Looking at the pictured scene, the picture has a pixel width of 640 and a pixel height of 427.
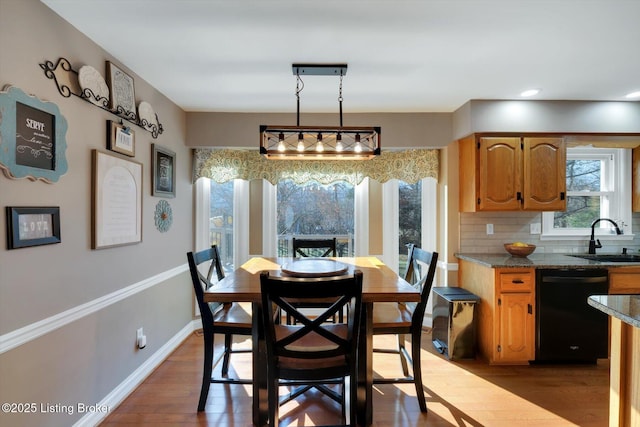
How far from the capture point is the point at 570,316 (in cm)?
265

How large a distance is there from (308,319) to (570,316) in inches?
95.1

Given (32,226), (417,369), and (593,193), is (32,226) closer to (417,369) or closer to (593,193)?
(417,369)

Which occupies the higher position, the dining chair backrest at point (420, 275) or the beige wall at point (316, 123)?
the beige wall at point (316, 123)

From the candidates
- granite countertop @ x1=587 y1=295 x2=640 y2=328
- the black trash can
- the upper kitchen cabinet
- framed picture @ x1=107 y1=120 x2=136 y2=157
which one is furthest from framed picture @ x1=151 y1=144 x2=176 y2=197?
granite countertop @ x1=587 y1=295 x2=640 y2=328

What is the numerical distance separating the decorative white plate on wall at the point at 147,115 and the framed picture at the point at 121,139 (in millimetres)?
188

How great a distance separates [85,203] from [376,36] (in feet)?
6.67

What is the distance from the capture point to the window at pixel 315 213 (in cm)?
379

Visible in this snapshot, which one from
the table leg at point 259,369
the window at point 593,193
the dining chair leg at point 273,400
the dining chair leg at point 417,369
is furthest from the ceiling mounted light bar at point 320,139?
the window at point 593,193

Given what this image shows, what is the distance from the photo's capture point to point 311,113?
10.9ft

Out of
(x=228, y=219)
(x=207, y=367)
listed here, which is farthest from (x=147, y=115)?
(x=207, y=367)

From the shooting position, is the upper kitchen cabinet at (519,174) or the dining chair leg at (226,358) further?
the upper kitchen cabinet at (519,174)

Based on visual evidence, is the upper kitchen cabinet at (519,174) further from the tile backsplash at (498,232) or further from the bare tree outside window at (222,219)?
the bare tree outside window at (222,219)

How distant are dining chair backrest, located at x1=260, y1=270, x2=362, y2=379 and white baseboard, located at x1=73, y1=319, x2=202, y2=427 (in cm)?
126

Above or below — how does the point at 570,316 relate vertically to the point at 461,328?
above
